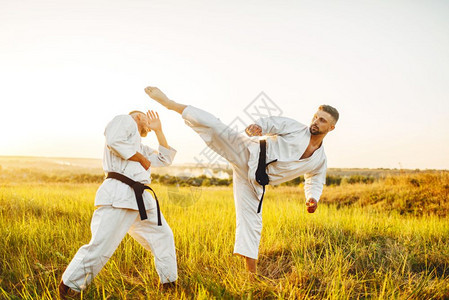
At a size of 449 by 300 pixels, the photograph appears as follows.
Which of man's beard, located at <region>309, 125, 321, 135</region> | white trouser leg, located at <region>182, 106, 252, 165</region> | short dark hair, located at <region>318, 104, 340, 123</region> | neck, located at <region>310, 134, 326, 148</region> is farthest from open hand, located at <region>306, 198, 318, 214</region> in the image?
short dark hair, located at <region>318, 104, 340, 123</region>

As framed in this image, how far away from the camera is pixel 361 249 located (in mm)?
4984

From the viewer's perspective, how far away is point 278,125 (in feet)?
13.6

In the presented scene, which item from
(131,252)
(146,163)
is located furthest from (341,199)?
(146,163)

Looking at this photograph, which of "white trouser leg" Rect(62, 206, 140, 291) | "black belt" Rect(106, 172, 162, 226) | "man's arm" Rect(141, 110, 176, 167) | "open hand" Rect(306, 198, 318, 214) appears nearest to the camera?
"white trouser leg" Rect(62, 206, 140, 291)

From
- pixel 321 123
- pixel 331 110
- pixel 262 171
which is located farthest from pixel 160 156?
pixel 331 110

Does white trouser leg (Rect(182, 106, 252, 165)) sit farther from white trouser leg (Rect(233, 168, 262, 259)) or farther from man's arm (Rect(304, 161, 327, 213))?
man's arm (Rect(304, 161, 327, 213))

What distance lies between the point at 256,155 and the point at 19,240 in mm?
3862

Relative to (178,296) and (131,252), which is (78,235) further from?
(178,296)

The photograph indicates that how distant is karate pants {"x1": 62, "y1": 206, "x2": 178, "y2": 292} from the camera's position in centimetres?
319

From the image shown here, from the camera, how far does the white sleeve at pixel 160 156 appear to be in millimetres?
3816

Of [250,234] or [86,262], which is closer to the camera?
[86,262]

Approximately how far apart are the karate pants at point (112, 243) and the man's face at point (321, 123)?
2.18 m

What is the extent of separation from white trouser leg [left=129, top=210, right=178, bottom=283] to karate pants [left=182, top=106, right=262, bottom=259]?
86cm

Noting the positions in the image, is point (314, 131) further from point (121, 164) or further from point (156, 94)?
point (121, 164)
